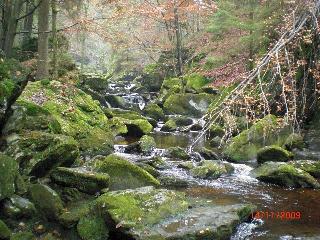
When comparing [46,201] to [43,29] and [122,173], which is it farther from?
[43,29]

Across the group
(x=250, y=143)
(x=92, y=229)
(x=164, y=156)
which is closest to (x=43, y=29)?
(x=164, y=156)

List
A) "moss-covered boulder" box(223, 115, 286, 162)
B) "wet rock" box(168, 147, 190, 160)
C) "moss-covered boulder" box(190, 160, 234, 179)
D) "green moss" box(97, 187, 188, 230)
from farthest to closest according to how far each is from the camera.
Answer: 1. "wet rock" box(168, 147, 190, 160)
2. "moss-covered boulder" box(223, 115, 286, 162)
3. "moss-covered boulder" box(190, 160, 234, 179)
4. "green moss" box(97, 187, 188, 230)

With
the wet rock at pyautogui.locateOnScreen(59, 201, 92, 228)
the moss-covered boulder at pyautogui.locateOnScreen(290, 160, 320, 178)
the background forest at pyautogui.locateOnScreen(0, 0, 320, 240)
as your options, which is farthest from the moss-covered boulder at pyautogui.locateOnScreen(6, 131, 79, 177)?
the moss-covered boulder at pyautogui.locateOnScreen(290, 160, 320, 178)

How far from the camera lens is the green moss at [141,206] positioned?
5.89m

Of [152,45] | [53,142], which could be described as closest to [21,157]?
[53,142]

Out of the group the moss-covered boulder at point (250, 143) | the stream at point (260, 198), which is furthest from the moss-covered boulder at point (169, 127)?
the stream at point (260, 198)

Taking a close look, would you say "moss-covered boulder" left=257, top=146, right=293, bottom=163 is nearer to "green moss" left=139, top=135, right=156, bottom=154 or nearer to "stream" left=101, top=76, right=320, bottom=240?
"stream" left=101, top=76, right=320, bottom=240

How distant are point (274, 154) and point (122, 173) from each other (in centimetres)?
529

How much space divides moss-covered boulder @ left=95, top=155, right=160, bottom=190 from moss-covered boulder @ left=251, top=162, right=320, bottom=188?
3066 mm

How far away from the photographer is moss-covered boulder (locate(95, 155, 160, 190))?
7.85 metres

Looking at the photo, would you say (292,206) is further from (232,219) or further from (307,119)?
(307,119)

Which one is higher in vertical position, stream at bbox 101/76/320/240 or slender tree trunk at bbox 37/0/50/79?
slender tree trunk at bbox 37/0/50/79

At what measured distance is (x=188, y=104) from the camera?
20938mm

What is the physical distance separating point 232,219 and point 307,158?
601cm
